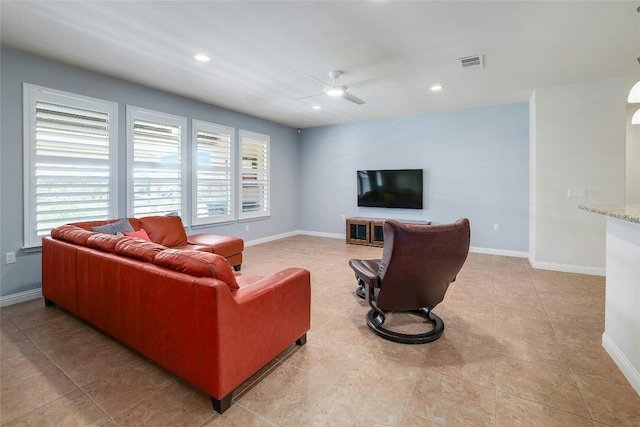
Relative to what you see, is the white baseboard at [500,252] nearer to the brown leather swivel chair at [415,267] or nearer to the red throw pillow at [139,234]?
the brown leather swivel chair at [415,267]

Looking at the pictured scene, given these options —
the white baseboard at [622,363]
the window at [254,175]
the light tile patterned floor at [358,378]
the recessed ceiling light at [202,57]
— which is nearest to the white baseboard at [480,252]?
the light tile patterned floor at [358,378]

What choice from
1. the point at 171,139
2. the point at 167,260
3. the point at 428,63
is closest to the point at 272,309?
the point at 167,260

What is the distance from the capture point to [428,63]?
11.5 ft

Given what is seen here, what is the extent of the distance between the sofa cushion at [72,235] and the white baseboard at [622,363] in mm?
4086

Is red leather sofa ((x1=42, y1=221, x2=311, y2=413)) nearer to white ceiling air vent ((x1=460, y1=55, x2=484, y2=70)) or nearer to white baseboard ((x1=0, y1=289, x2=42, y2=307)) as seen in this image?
white baseboard ((x1=0, y1=289, x2=42, y2=307))

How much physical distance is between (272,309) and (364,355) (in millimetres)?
825

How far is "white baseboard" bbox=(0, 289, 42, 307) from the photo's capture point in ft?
10.3

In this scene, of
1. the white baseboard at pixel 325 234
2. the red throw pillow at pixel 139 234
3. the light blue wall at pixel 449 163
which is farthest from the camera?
the white baseboard at pixel 325 234

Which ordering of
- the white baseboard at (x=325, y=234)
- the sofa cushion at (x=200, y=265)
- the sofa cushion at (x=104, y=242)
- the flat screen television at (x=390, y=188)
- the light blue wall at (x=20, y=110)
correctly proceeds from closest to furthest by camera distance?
the sofa cushion at (x=200, y=265)
the sofa cushion at (x=104, y=242)
the light blue wall at (x=20, y=110)
the flat screen television at (x=390, y=188)
the white baseboard at (x=325, y=234)

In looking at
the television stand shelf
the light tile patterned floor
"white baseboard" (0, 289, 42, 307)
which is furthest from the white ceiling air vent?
"white baseboard" (0, 289, 42, 307)

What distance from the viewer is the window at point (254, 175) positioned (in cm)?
607

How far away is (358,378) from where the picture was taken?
1.95 m

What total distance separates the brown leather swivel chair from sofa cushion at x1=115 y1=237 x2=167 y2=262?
161cm

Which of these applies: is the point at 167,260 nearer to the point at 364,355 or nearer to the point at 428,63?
the point at 364,355
